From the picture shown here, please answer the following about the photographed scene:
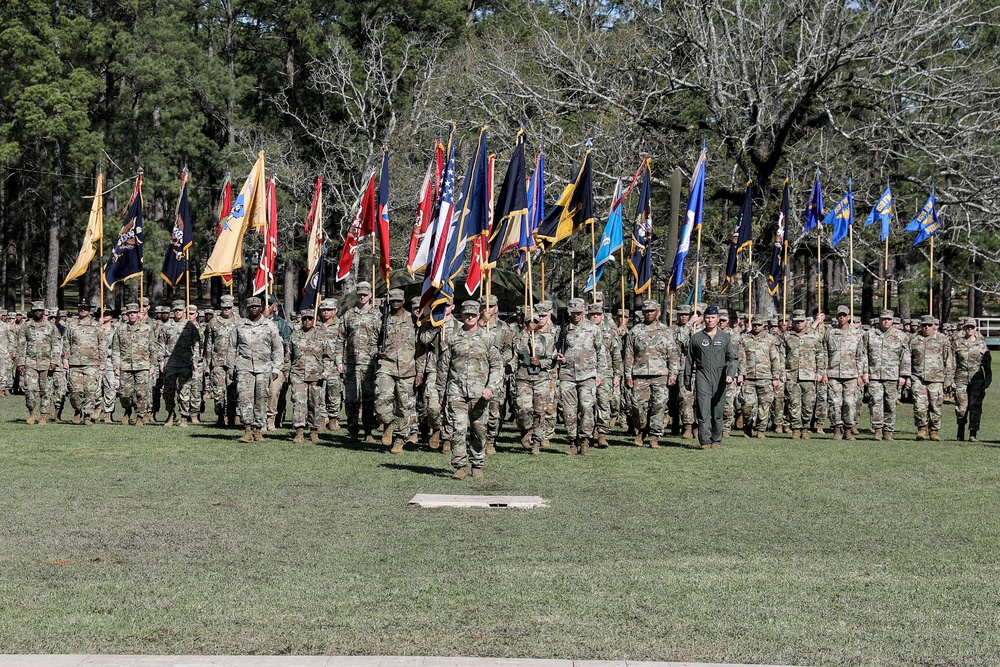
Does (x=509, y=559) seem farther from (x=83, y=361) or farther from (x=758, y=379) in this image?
(x=83, y=361)

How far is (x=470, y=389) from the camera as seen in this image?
1424 centimetres

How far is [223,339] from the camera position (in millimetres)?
20875

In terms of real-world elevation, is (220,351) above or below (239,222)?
below

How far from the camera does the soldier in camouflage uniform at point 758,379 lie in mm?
20281

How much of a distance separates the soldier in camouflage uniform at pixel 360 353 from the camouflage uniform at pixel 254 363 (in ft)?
3.36

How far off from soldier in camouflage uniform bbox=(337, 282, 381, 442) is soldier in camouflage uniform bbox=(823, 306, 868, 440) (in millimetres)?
7220

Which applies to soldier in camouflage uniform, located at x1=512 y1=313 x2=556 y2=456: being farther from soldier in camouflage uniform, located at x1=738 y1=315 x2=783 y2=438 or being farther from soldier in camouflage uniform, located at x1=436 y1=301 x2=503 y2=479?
soldier in camouflage uniform, located at x1=738 y1=315 x2=783 y2=438

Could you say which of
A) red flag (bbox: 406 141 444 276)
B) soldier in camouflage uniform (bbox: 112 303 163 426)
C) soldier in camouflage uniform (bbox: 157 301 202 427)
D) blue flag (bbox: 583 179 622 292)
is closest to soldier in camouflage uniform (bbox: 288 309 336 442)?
red flag (bbox: 406 141 444 276)

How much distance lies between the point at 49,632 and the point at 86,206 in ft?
144

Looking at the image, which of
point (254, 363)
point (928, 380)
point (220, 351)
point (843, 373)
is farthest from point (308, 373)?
point (928, 380)

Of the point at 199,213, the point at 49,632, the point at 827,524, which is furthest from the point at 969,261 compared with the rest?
the point at 49,632

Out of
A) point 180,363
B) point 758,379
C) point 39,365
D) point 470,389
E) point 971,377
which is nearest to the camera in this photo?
point 470,389

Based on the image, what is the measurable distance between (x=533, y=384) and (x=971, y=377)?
7.18m

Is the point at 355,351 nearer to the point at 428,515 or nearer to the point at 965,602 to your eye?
the point at 428,515
